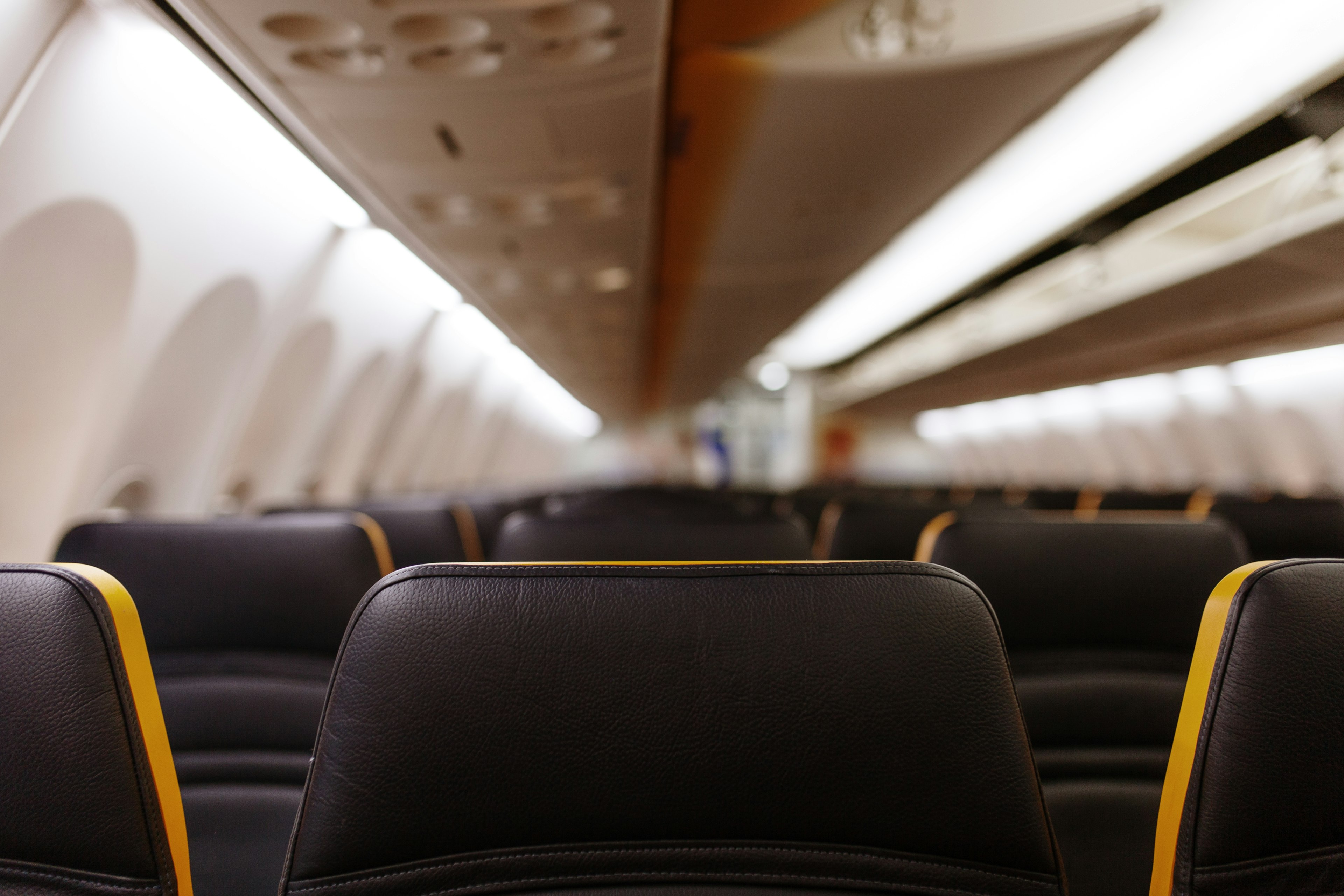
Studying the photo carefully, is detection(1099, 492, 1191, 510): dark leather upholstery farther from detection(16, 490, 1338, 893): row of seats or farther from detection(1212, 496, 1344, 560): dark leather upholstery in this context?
detection(16, 490, 1338, 893): row of seats

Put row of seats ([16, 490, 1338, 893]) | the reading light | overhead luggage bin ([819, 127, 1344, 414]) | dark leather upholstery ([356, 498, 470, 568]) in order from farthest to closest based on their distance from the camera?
the reading light → overhead luggage bin ([819, 127, 1344, 414]) → dark leather upholstery ([356, 498, 470, 568]) → row of seats ([16, 490, 1338, 893])

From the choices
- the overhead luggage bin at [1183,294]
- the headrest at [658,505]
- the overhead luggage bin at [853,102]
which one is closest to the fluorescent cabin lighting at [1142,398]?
the overhead luggage bin at [1183,294]

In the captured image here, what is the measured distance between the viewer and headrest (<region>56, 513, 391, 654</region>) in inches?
68.9

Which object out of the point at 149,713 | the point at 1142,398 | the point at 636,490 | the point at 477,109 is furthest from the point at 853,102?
the point at 1142,398

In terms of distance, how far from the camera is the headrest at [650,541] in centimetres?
220

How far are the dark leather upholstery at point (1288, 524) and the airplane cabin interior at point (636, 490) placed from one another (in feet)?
0.05

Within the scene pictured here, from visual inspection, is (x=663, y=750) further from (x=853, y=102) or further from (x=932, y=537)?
(x=853, y=102)

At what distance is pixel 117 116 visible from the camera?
305cm

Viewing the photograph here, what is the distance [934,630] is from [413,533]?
2.33 m

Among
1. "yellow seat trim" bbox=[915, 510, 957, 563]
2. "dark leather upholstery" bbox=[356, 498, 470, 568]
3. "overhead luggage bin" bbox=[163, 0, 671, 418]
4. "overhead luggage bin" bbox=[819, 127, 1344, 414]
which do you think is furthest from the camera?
"overhead luggage bin" bbox=[819, 127, 1344, 414]

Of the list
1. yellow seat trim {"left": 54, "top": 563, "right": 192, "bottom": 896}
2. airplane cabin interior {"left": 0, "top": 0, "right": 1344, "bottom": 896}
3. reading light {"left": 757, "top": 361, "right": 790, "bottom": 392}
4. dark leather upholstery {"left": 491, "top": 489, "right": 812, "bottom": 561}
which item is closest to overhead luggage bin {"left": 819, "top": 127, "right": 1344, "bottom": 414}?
airplane cabin interior {"left": 0, "top": 0, "right": 1344, "bottom": 896}

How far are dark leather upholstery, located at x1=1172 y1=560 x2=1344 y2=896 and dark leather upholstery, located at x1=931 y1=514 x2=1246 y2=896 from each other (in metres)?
0.90

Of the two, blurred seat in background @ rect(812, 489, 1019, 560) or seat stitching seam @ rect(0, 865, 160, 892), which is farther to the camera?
blurred seat in background @ rect(812, 489, 1019, 560)

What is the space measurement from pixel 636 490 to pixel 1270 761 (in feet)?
18.7
